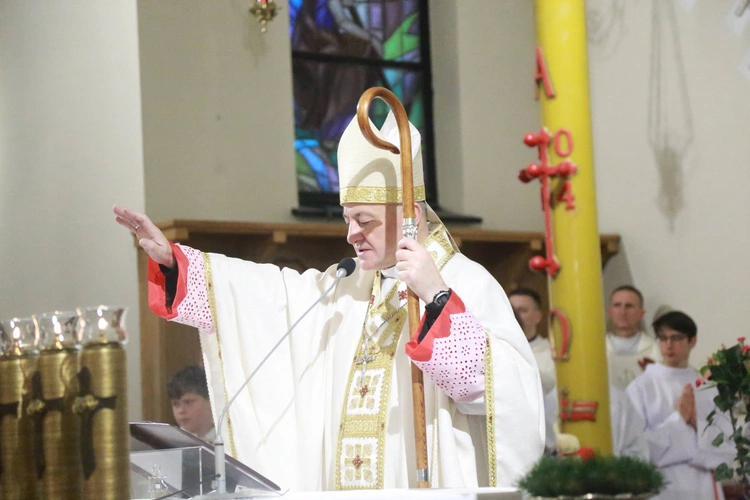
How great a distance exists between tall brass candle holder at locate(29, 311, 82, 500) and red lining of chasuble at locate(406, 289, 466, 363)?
1.38 meters

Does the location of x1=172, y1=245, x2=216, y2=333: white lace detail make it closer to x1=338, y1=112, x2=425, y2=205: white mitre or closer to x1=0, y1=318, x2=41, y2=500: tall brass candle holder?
x1=338, y1=112, x2=425, y2=205: white mitre

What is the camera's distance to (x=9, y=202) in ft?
27.1

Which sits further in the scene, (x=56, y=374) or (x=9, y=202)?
(x=9, y=202)

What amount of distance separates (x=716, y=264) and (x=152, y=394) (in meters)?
3.90

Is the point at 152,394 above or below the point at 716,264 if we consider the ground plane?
below

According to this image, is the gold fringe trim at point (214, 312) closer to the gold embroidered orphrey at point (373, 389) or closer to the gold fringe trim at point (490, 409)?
the gold embroidered orphrey at point (373, 389)

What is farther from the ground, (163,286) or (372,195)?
(372,195)

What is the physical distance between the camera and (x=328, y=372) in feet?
11.9

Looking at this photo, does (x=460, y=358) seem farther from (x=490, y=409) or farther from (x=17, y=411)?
(x=17, y=411)

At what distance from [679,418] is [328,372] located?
3.74 m

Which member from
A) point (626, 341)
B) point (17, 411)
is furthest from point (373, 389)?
point (626, 341)

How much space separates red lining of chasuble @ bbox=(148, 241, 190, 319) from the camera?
3.47 meters

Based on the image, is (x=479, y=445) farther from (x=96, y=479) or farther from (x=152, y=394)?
(x=152, y=394)

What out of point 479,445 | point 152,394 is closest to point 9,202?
point 152,394
